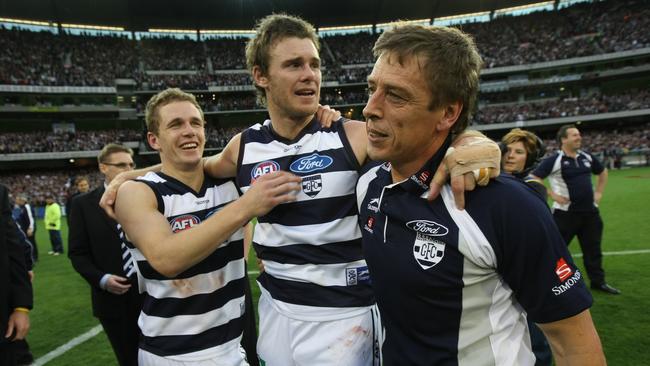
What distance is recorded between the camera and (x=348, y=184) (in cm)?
223

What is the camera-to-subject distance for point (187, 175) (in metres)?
2.58

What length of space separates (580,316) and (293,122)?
1.75 metres

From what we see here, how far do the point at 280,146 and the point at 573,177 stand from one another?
566cm

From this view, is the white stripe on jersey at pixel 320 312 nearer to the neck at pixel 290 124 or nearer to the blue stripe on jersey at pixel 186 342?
the blue stripe on jersey at pixel 186 342

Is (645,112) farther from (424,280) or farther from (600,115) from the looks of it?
(424,280)

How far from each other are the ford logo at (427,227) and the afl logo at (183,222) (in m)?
1.43

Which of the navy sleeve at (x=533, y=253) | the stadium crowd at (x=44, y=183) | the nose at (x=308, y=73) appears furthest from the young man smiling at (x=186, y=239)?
the stadium crowd at (x=44, y=183)

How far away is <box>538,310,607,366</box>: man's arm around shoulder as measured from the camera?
1374 mm

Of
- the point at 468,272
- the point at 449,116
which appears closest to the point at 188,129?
the point at 449,116

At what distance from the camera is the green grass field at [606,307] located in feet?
14.5

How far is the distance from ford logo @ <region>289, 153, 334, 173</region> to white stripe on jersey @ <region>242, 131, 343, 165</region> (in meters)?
Answer: 0.07

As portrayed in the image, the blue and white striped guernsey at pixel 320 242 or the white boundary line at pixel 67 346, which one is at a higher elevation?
the blue and white striped guernsey at pixel 320 242

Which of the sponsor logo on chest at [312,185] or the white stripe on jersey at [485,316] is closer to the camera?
the white stripe on jersey at [485,316]

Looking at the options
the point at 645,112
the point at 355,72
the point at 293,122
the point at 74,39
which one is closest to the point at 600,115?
the point at 645,112
